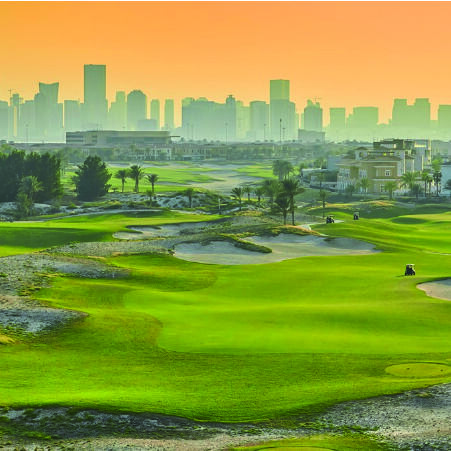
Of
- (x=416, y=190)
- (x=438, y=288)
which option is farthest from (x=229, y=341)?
(x=416, y=190)

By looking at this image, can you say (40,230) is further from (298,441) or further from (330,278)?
(298,441)

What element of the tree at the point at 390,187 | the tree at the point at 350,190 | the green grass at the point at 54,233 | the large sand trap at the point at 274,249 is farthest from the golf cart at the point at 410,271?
the tree at the point at 350,190

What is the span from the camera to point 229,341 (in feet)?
121

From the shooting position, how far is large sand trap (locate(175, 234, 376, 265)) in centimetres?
6669

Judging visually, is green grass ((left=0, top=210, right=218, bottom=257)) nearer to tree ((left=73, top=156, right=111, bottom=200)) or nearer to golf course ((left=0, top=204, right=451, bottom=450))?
golf course ((left=0, top=204, right=451, bottom=450))

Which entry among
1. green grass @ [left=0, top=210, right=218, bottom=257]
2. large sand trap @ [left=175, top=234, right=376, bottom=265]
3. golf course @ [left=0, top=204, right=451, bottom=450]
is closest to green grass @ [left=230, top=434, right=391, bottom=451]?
golf course @ [left=0, top=204, right=451, bottom=450]

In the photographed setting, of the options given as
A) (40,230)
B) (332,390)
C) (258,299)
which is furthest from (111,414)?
(40,230)

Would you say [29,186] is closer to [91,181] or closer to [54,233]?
[91,181]

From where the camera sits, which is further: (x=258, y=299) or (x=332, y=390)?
(x=258, y=299)

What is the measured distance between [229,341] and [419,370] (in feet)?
25.3

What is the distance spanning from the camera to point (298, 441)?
25578 millimetres

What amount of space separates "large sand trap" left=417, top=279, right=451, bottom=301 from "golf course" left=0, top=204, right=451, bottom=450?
0.74 meters

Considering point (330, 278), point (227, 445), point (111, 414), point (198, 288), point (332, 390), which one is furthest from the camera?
point (330, 278)

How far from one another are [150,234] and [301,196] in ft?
248
